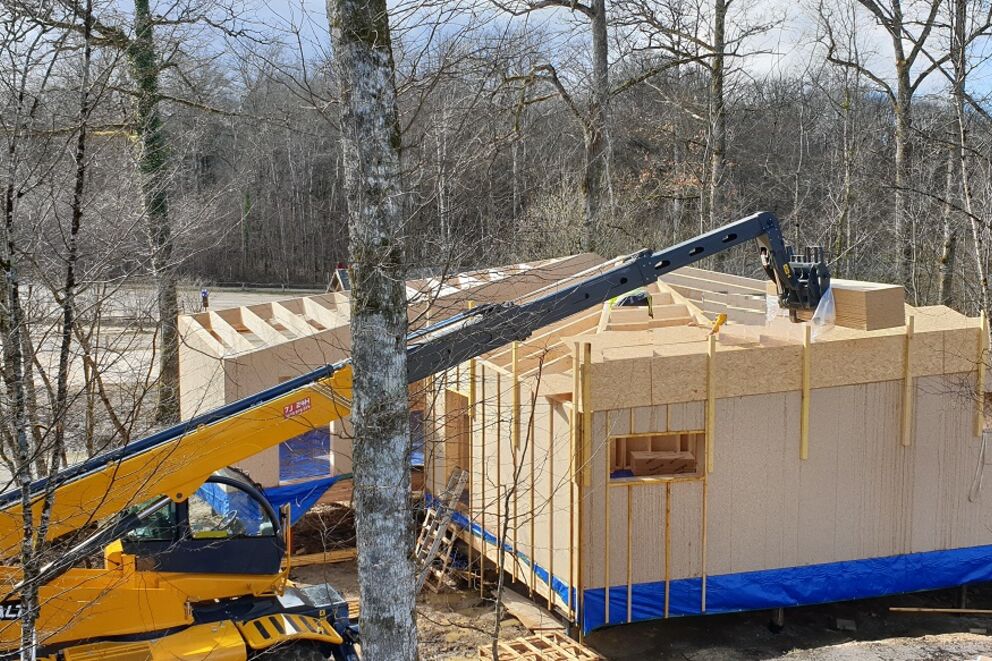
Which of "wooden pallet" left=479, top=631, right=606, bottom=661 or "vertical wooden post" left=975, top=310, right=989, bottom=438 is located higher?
"vertical wooden post" left=975, top=310, right=989, bottom=438

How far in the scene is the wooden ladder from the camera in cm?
1187

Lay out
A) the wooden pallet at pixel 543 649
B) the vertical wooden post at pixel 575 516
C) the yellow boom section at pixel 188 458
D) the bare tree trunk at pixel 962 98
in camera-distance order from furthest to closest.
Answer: the bare tree trunk at pixel 962 98, the vertical wooden post at pixel 575 516, the wooden pallet at pixel 543 649, the yellow boom section at pixel 188 458

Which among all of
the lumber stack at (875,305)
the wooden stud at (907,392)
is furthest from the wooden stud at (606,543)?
the wooden stud at (907,392)

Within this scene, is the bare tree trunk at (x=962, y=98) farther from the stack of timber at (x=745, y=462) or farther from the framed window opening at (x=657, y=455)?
the framed window opening at (x=657, y=455)

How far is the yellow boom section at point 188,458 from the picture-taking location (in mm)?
7004

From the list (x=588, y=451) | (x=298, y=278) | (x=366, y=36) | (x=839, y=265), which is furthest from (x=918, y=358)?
(x=298, y=278)

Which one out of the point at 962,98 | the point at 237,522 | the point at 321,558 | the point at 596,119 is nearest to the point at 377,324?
the point at 237,522

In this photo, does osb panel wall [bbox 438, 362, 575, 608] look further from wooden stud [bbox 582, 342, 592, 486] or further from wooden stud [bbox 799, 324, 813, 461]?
wooden stud [bbox 799, 324, 813, 461]

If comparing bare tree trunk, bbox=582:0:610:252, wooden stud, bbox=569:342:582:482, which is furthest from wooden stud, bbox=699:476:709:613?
bare tree trunk, bbox=582:0:610:252

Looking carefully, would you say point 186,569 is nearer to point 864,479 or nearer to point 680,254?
point 680,254

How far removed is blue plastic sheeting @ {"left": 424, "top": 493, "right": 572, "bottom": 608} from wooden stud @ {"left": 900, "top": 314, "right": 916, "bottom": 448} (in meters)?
4.12

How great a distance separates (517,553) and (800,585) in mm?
3523

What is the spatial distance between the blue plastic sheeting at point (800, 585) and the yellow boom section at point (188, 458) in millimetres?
4101

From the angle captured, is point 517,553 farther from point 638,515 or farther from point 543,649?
point 638,515
